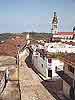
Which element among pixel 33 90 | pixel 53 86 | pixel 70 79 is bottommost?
pixel 33 90

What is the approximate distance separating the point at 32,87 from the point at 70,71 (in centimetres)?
776

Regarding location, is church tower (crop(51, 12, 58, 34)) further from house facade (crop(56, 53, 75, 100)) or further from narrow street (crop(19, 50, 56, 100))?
house facade (crop(56, 53, 75, 100))

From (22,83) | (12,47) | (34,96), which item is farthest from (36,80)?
(12,47)

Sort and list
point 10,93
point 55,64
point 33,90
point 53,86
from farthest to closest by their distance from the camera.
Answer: point 55,64, point 53,86, point 33,90, point 10,93

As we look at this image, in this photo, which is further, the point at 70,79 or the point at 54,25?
the point at 54,25

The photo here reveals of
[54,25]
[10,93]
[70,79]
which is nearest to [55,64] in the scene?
[10,93]

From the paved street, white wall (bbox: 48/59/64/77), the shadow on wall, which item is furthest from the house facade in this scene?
white wall (bbox: 48/59/64/77)

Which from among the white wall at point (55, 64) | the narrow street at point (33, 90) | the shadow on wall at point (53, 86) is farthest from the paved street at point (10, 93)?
the white wall at point (55, 64)

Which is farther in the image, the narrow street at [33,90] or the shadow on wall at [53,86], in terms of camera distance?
the shadow on wall at [53,86]

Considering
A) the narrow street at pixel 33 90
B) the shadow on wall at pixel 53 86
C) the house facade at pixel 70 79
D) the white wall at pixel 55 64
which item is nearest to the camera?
the house facade at pixel 70 79

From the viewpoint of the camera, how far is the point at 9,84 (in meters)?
27.5

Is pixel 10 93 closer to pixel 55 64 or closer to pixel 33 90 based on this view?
pixel 33 90

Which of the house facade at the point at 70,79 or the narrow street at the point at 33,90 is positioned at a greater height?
the house facade at the point at 70,79

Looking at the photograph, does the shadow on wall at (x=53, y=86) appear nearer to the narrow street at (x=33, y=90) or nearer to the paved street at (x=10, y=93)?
the narrow street at (x=33, y=90)
